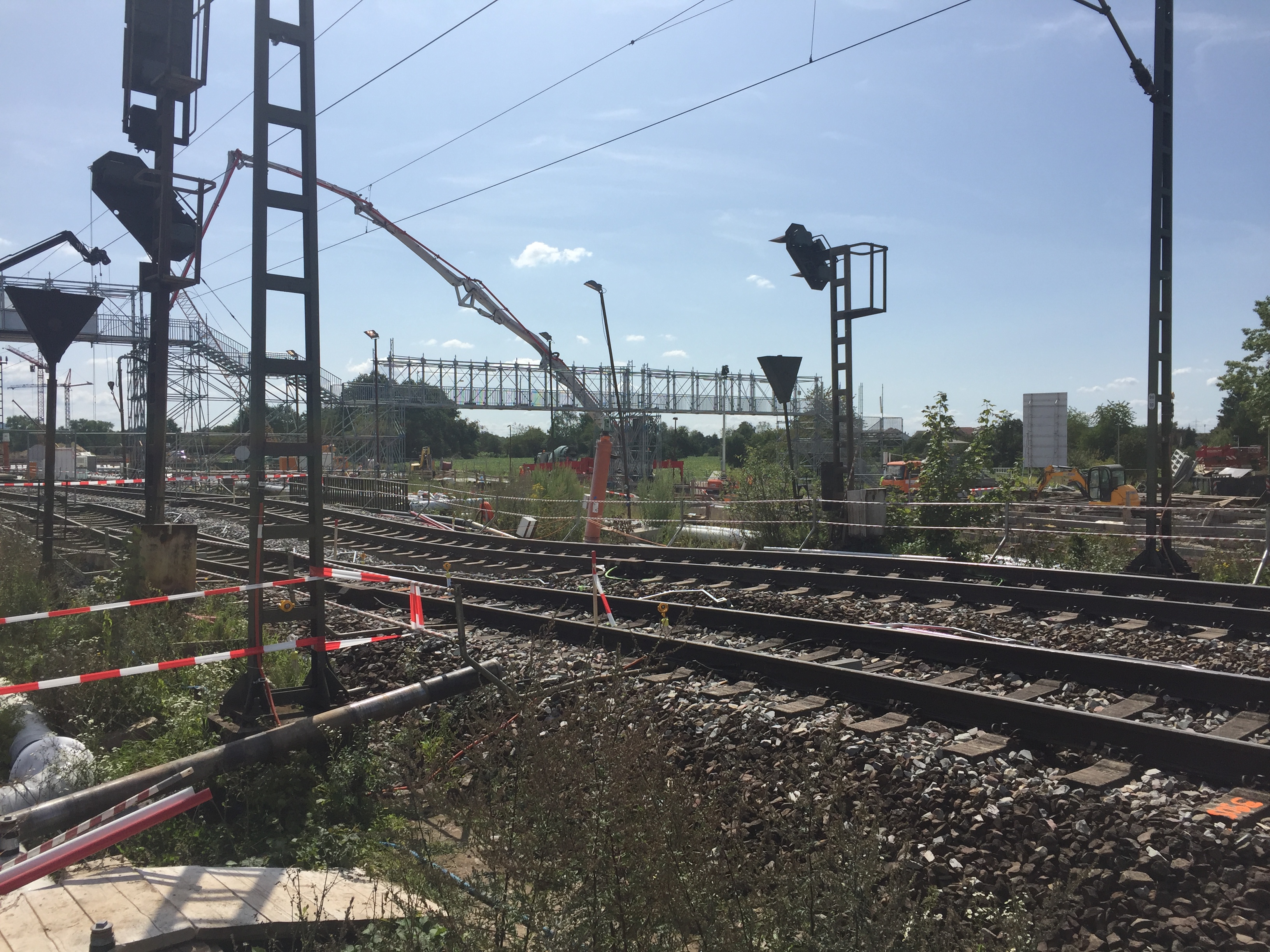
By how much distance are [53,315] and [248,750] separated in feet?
29.1

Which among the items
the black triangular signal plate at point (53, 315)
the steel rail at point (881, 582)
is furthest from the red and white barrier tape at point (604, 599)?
the black triangular signal plate at point (53, 315)

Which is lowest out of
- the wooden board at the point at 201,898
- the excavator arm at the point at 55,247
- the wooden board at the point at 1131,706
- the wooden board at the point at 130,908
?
the wooden board at the point at 201,898

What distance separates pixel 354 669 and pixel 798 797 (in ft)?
16.9

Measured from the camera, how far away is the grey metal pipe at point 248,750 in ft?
14.4

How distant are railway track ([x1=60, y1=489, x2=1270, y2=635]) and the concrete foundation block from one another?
1.11 metres

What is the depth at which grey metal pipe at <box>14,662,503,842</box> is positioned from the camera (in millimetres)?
4402

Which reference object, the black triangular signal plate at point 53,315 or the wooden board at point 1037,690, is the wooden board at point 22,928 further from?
the black triangular signal plate at point 53,315

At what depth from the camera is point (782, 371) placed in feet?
53.6

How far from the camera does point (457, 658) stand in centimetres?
820

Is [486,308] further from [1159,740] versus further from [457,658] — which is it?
[1159,740]

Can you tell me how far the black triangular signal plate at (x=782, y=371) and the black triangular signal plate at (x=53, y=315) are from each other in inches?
422

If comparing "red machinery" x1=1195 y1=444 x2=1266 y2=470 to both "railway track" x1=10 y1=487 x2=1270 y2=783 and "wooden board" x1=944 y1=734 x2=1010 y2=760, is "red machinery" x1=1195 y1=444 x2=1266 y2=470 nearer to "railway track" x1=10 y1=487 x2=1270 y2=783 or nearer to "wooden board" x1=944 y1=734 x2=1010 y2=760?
"railway track" x1=10 y1=487 x2=1270 y2=783

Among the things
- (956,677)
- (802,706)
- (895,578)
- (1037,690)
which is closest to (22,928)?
(802,706)

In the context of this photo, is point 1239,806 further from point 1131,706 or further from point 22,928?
point 22,928
